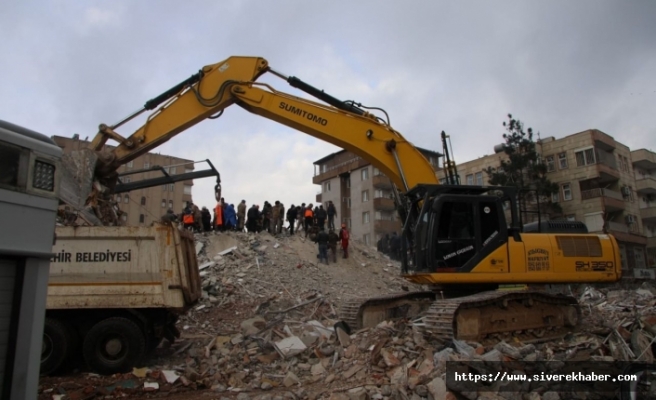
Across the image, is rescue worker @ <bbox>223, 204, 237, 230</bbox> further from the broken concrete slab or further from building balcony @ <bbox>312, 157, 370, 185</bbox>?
building balcony @ <bbox>312, 157, 370, 185</bbox>

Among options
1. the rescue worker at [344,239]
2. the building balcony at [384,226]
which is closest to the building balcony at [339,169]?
the building balcony at [384,226]

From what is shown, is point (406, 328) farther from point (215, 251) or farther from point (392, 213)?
point (392, 213)

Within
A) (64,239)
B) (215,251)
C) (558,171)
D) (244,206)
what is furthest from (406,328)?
(558,171)

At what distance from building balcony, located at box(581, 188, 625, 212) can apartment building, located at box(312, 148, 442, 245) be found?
44.5 ft

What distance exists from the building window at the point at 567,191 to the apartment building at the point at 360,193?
38.6 ft

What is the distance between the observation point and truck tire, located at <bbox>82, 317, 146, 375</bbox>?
7867mm

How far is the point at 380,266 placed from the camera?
19.2 metres

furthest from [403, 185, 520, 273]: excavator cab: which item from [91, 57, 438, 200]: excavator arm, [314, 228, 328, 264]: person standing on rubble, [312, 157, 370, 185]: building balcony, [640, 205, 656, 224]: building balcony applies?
[312, 157, 370, 185]: building balcony

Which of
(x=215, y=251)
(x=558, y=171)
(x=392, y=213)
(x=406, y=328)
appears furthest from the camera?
(x=392, y=213)

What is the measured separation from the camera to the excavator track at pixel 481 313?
7.23 m

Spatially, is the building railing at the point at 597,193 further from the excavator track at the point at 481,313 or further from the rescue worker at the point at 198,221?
the excavator track at the point at 481,313

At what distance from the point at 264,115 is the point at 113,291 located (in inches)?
169

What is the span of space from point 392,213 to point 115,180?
1694 inches

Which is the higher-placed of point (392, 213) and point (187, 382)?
point (392, 213)
